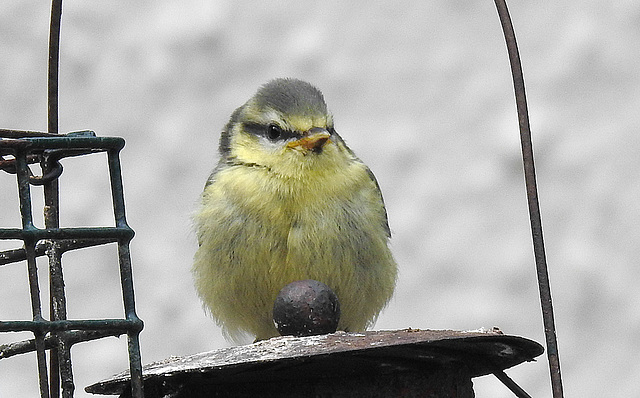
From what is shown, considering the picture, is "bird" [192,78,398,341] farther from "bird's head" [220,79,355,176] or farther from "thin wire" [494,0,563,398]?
"thin wire" [494,0,563,398]

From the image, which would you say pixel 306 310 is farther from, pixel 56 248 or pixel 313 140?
pixel 313 140

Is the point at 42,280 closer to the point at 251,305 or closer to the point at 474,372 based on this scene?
the point at 251,305

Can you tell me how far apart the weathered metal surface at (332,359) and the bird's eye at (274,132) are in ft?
2.14

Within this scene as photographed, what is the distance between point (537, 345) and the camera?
870mm

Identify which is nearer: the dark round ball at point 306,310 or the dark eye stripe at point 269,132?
the dark round ball at point 306,310

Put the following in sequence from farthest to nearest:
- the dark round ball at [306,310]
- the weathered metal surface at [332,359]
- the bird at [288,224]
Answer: the bird at [288,224], the dark round ball at [306,310], the weathered metal surface at [332,359]

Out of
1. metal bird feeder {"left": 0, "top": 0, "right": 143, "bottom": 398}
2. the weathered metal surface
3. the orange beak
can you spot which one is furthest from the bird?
the weathered metal surface

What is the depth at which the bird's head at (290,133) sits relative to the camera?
4.87ft

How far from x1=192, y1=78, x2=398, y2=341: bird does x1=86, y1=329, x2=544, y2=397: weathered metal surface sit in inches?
21.0

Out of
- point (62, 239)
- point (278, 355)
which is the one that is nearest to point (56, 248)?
point (62, 239)

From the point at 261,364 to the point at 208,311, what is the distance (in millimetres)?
825

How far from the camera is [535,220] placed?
0.99 metres

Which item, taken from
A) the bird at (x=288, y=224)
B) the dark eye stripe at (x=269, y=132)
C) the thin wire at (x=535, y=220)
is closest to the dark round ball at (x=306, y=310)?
the thin wire at (x=535, y=220)

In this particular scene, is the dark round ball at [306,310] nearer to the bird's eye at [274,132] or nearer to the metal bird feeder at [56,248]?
the metal bird feeder at [56,248]
